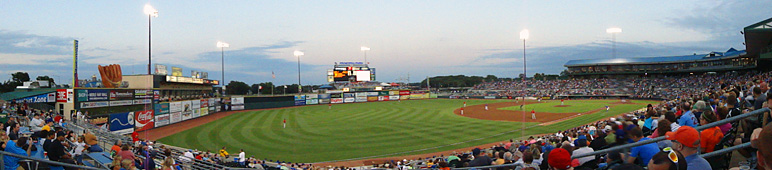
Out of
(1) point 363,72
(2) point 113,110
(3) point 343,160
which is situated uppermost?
(1) point 363,72

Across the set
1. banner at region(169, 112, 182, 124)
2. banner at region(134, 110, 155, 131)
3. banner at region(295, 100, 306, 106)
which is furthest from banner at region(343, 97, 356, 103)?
banner at region(134, 110, 155, 131)

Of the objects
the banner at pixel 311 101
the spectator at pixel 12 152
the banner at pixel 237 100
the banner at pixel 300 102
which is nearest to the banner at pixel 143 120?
the banner at pixel 237 100

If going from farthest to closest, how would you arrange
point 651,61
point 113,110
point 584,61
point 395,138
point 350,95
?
point 584,61 → point 651,61 → point 350,95 → point 113,110 → point 395,138

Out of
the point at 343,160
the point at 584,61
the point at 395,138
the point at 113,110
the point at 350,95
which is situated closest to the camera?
the point at 343,160

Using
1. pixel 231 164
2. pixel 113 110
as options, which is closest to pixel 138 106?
pixel 113 110

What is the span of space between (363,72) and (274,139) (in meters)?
45.7

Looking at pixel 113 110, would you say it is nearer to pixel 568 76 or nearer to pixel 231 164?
pixel 231 164

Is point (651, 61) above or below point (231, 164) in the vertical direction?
above

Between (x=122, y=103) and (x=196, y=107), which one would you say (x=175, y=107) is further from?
(x=122, y=103)

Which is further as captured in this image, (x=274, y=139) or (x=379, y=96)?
(x=379, y=96)

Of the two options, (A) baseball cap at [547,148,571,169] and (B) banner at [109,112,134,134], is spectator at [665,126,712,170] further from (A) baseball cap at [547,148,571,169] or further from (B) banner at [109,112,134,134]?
(B) banner at [109,112,134,134]

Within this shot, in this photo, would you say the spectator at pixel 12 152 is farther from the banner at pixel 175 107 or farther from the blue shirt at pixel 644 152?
the banner at pixel 175 107

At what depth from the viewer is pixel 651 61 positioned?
7400cm

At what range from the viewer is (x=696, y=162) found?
2842mm
